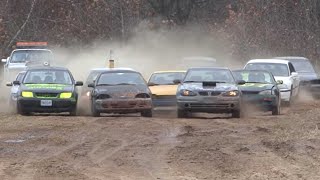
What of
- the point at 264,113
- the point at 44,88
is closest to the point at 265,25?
the point at 264,113

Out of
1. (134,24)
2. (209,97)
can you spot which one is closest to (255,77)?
(209,97)

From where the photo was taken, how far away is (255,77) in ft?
77.7

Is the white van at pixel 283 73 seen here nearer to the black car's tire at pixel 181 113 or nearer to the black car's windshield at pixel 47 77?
the black car's tire at pixel 181 113

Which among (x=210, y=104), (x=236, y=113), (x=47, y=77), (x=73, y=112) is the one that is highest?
(x=47, y=77)

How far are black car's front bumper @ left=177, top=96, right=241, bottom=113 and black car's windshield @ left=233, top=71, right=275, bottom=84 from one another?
10.0ft

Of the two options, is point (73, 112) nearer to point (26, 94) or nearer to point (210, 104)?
point (26, 94)

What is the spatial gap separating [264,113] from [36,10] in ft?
91.4

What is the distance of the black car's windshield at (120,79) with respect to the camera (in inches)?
858

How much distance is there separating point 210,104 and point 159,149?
7076 mm

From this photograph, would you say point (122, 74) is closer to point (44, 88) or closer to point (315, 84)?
point (44, 88)

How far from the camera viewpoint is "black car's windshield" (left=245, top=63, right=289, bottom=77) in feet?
89.0

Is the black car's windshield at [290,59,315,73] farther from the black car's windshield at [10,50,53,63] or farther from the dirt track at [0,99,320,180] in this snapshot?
the dirt track at [0,99,320,180]

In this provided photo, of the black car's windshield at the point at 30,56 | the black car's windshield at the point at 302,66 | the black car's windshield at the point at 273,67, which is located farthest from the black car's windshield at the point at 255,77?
the black car's windshield at the point at 30,56

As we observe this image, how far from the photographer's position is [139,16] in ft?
156
